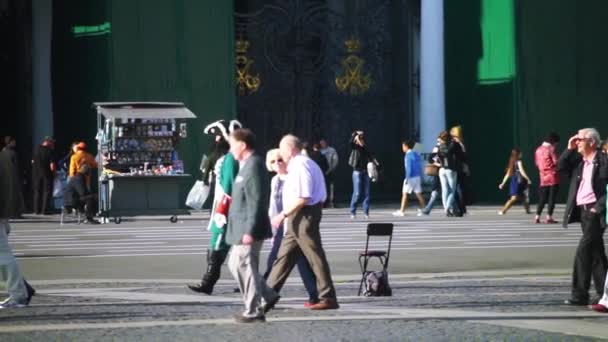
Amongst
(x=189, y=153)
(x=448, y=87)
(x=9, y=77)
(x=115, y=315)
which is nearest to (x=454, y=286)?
(x=115, y=315)

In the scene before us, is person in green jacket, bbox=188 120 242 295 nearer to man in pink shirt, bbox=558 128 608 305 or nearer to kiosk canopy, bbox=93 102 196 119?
man in pink shirt, bbox=558 128 608 305

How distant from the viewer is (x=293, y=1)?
39.3 metres

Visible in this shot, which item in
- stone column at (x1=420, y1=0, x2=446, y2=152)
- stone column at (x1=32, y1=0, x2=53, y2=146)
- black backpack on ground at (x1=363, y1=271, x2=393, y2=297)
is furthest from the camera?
stone column at (x1=420, y1=0, x2=446, y2=152)

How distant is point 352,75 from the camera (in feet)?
130

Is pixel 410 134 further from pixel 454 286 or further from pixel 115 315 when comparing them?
pixel 115 315

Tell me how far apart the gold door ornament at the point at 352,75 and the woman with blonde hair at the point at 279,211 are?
2249 centimetres

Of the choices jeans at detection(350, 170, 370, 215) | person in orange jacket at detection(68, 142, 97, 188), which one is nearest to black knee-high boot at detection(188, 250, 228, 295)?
person in orange jacket at detection(68, 142, 97, 188)

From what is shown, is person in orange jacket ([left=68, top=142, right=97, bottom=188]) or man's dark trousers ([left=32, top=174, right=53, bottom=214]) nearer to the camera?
person in orange jacket ([left=68, top=142, right=97, bottom=188])

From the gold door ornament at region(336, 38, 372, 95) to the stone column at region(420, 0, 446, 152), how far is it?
152cm

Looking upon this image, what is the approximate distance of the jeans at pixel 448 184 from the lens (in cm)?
3312

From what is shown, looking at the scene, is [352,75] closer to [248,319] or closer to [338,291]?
[338,291]

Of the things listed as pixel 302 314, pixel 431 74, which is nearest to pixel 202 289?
pixel 302 314

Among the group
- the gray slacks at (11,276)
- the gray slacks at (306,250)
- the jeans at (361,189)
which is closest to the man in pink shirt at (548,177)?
the jeans at (361,189)

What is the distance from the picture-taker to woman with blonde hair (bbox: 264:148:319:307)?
52.1ft
